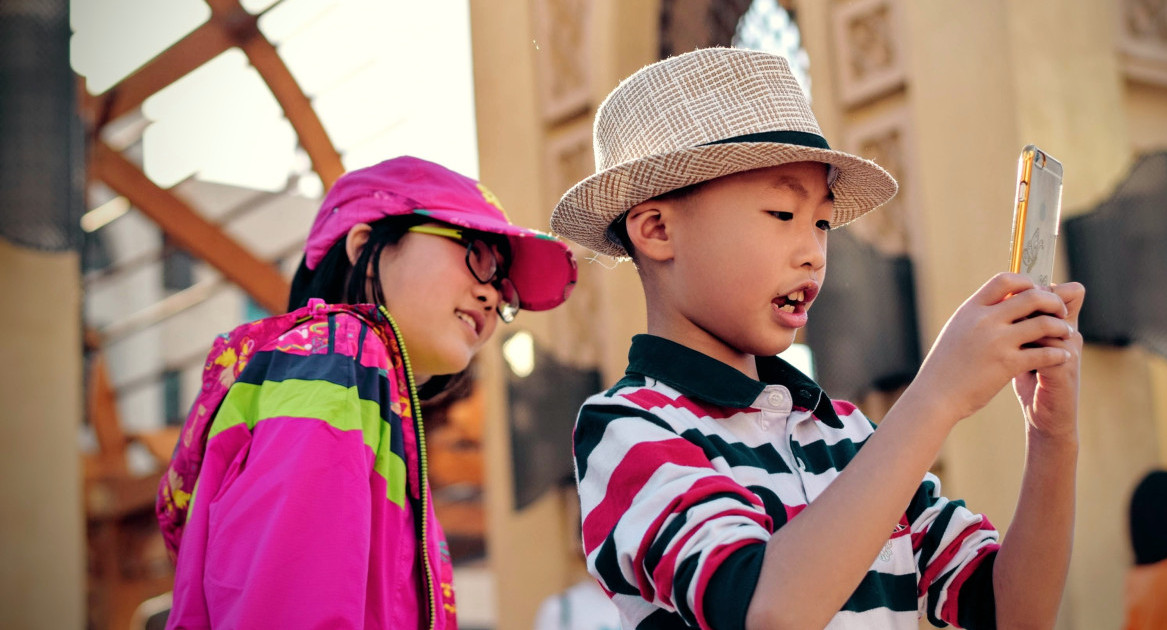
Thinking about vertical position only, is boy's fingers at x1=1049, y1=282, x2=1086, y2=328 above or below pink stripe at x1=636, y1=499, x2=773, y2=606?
above

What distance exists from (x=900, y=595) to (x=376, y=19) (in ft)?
7.75

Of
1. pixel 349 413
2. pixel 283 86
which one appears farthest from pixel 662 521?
pixel 283 86

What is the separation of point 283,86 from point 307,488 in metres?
3.50

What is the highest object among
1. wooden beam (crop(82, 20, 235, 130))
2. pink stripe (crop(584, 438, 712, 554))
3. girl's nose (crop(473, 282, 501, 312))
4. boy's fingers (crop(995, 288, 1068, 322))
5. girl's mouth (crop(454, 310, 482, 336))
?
wooden beam (crop(82, 20, 235, 130))

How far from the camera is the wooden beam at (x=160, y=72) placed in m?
4.98

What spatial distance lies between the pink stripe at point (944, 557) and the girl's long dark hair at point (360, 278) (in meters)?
0.90

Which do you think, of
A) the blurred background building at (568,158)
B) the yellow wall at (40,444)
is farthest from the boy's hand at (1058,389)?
the yellow wall at (40,444)

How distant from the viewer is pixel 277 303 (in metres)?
7.96

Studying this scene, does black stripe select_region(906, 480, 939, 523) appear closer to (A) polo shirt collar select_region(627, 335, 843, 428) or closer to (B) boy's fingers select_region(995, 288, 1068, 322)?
(A) polo shirt collar select_region(627, 335, 843, 428)

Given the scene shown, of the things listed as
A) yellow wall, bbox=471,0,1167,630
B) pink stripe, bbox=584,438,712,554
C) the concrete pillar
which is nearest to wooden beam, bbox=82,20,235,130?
the concrete pillar

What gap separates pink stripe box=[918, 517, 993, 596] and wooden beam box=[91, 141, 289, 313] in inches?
282

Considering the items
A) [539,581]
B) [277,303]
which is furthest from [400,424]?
[277,303]

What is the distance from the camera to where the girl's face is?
5.70ft

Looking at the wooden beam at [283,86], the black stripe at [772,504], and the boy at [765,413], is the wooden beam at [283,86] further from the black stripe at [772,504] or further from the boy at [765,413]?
the black stripe at [772,504]
